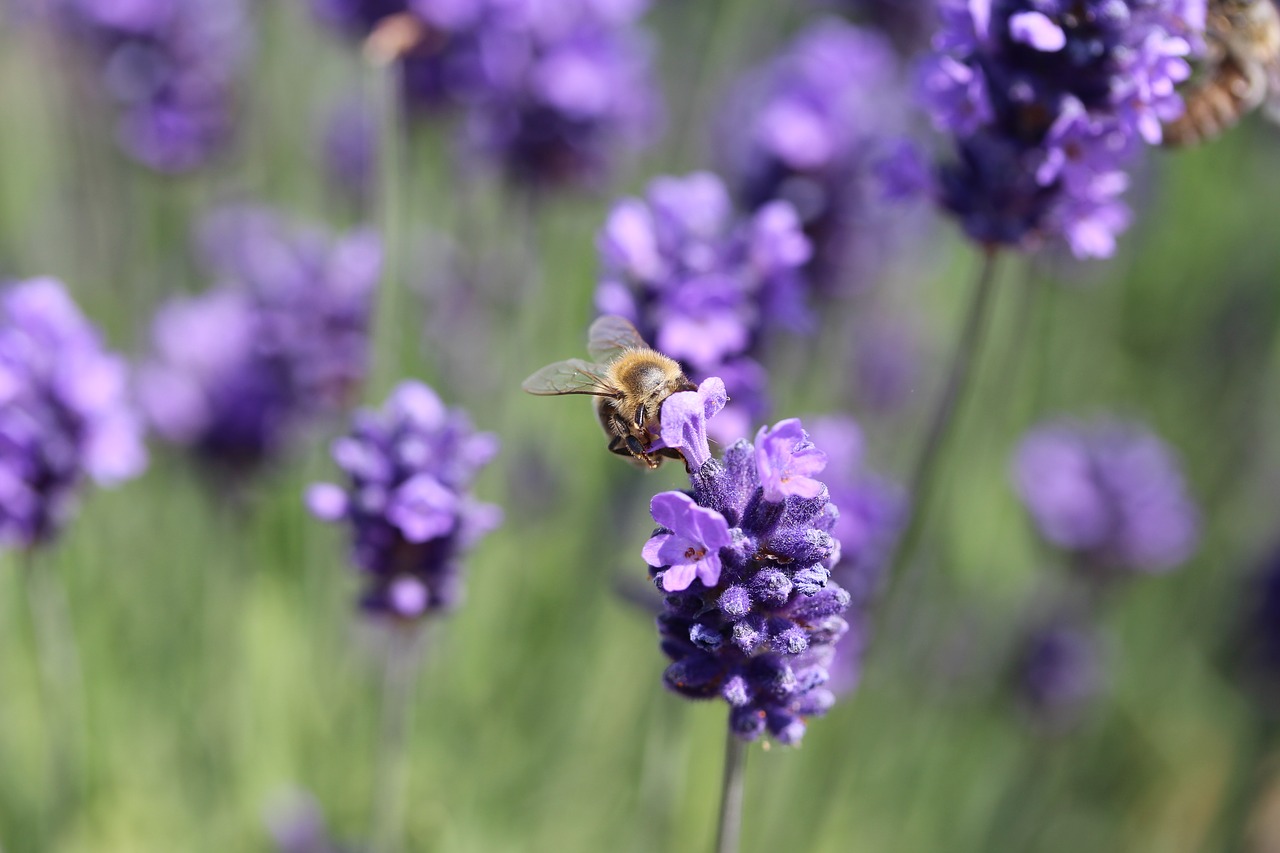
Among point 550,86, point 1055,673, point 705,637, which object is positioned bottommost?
point 1055,673

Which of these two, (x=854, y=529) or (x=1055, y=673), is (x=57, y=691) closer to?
(x=854, y=529)

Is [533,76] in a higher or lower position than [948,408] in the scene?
higher

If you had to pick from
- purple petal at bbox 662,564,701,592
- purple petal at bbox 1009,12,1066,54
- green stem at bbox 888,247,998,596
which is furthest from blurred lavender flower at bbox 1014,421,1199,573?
purple petal at bbox 662,564,701,592

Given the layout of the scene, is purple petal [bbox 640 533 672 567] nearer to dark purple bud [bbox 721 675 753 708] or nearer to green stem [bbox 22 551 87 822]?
dark purple bud [bbox 721 675 753 708]

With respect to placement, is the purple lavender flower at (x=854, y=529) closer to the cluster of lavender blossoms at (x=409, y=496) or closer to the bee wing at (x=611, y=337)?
the bee wing at (x=611, y=337)

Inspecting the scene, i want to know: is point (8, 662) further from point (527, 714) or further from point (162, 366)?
point (527, 714)

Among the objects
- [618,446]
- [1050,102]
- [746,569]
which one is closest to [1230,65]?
[1050,102]
